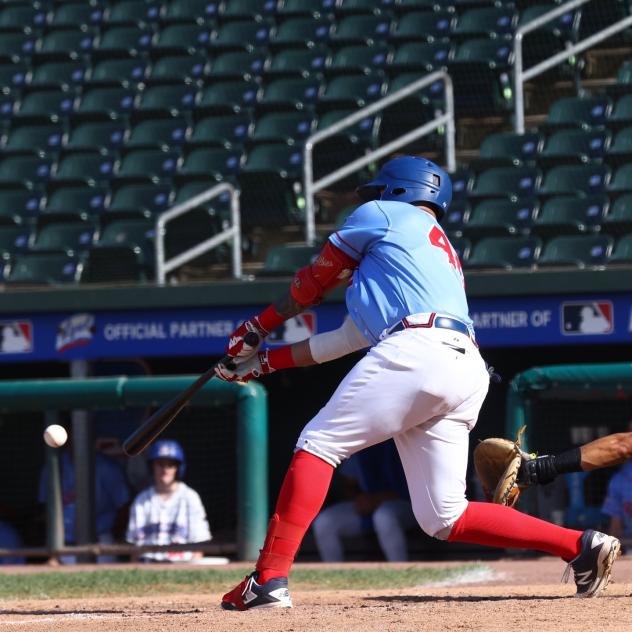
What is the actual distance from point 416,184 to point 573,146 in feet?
19.2

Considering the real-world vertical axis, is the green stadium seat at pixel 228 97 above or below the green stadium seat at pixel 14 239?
above

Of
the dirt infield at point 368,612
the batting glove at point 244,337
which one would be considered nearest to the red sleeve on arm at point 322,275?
the batting glove at point 244,337

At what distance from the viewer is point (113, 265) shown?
979 centimetres

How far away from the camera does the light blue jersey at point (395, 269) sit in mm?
4051

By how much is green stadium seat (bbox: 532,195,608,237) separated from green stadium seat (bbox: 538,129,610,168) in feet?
1.54

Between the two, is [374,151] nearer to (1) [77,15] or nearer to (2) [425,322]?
(1) [77,15]

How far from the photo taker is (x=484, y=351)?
9.41 meters

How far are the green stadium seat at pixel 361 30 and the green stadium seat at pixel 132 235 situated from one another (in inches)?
108

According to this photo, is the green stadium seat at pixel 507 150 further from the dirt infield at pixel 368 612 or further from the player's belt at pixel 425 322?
the player's belt at pixel 425 322

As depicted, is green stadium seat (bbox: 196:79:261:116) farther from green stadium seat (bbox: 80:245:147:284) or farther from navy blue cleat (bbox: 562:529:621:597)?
navy blue cleat (bbox: 562:529:621:597)

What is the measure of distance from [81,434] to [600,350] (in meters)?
3.56

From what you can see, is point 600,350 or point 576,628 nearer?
point 576,628

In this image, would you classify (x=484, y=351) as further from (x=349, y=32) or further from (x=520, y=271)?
(x=349, y=32)

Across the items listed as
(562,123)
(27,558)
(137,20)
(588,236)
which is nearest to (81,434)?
(27,558)
